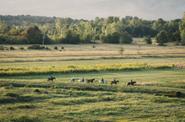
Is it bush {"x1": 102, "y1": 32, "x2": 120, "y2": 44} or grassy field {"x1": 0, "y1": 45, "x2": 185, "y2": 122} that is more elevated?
bush {"x1": 102, "y1": 32, "x2": 120, "y2": 44}

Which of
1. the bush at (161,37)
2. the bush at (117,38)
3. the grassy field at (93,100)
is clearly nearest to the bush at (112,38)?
the bush at (117,38)

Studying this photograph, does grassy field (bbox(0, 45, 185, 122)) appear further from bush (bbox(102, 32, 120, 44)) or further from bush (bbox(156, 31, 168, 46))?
bush (bbox(102, 32, 120, 44))

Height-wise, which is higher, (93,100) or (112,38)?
(112,38)

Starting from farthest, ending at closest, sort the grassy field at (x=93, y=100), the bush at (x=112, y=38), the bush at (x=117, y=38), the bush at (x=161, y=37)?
the bush at (x=112, y=38) → the bush at (x=117, y=38) → the bush at (x=161, y=37) → the grassy field at (x=93, y=100)

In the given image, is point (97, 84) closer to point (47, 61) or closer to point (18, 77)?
point (18, 77)

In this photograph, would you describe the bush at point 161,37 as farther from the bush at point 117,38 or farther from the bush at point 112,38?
the bush at point 112,38

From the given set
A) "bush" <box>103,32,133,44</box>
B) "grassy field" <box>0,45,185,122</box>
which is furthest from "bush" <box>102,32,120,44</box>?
"grassy field" <box>0,45,185,122</box>

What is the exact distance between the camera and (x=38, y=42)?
134m

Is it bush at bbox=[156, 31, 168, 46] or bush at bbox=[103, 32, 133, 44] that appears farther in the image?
bush at bbox=[103, 32, 133, 44]

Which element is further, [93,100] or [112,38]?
[112,38]

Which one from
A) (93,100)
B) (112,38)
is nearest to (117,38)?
(112,38)

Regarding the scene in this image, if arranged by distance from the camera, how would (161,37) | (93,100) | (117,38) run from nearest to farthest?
(93,100) → (161,37) → (117,38)

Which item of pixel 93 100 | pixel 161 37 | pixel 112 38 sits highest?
pixel 161 37

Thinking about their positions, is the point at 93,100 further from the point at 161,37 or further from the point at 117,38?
the point at 117,38
